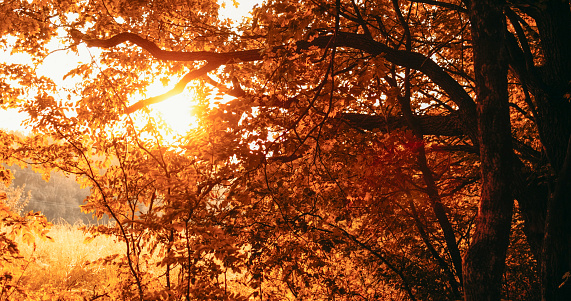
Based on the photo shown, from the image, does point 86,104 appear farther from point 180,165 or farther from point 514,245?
point 514,245

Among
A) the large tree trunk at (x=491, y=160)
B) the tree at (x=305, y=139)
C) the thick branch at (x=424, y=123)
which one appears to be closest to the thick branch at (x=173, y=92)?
the tree at (x=305, y=139)

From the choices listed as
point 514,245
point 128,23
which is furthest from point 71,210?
point 514,245

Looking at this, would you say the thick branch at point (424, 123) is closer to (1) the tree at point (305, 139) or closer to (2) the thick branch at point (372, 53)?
(1) the tree at point (305, 139)

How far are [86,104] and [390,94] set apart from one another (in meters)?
4.15

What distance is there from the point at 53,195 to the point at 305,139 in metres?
59.2

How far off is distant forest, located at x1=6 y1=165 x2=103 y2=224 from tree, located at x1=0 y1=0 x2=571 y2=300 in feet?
160

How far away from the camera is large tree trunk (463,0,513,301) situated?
2.90 meters

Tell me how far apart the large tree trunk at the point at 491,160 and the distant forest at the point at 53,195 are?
5234 centimetres

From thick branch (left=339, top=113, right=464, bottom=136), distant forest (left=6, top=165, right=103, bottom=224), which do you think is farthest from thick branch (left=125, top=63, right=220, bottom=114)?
distant forest (left=6, top=165, right=103, bottom=224)

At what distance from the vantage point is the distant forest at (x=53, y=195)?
48.2 meters

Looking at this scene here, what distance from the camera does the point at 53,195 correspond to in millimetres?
51438

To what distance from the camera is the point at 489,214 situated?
2938 millimetres

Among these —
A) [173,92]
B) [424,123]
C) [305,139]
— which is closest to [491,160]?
[305,139]

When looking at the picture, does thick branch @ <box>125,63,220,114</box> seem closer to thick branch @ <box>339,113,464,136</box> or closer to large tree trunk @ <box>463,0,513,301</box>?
thick branch @ <box>339,113,464,136</box>
